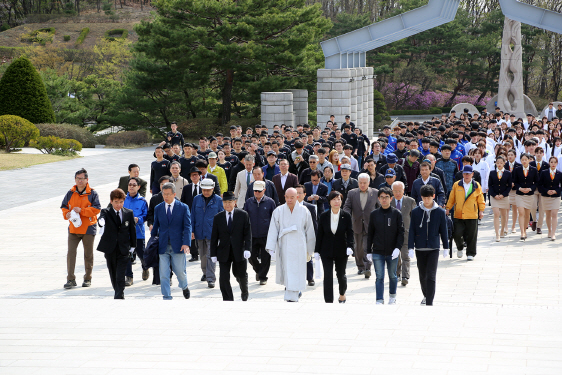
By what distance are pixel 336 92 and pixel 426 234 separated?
17.0m

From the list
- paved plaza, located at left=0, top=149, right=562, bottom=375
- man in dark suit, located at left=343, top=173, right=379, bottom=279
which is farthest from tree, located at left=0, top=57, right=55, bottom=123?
man in dark suit, located at left=343, top=173, right=379, bottom=279

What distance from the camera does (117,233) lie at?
8273 mm

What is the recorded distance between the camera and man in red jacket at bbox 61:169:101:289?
9.15m

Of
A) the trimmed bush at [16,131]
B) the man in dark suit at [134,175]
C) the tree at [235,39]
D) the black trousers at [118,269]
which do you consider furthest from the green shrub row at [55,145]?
the black trousers at [118,269]

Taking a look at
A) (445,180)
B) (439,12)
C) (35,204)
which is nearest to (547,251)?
(445,180)

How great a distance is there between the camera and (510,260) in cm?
1059

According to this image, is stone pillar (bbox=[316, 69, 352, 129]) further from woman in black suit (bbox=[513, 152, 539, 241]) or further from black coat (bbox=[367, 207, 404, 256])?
black coat (bbox=[367, 207, 404, 256])

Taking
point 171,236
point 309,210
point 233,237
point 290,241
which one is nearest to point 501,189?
point 309,210

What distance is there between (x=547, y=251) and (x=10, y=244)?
9.68m

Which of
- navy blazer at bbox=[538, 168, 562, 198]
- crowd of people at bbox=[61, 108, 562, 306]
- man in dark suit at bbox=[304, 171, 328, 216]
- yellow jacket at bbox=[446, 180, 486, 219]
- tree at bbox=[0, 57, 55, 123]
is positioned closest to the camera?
crowd of people at bbox=[61, 108, 562, 306]

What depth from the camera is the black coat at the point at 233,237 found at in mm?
8250

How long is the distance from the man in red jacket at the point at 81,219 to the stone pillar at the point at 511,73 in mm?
31517

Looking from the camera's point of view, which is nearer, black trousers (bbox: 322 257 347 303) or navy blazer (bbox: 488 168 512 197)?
black trousers (bbox: 322 257 347 303)

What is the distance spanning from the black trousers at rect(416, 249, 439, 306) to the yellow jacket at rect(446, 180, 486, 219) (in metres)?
2.88
